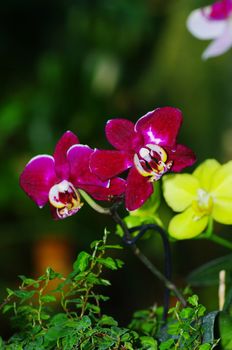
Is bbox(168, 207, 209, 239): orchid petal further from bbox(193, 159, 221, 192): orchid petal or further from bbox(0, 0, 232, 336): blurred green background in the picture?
bbox(0, 0, 232, 336): blurred green background

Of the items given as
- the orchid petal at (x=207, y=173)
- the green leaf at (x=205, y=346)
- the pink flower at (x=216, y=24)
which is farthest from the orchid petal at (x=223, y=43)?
the green leaf at (x=205, y=346)

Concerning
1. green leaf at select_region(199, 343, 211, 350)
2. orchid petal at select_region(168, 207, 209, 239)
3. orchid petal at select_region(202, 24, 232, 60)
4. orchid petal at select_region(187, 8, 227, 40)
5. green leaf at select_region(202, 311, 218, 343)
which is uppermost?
orchid petal at select_region(187, 8, 227, 40)

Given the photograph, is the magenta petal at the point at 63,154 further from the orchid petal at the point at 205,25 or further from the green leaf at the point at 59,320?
the orchid petal at the point at 205,25

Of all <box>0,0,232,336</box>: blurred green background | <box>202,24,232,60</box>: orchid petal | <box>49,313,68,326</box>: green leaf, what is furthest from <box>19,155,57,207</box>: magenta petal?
<box>0,0,232,336</box>: blurred green background

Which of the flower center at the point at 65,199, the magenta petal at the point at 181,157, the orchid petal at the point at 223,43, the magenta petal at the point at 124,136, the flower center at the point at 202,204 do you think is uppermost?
the orchid petal at the point at 223,43

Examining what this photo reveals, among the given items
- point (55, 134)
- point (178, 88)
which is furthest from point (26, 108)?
point (178, 88)

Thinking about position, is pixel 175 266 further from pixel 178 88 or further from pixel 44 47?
pixel 44 47

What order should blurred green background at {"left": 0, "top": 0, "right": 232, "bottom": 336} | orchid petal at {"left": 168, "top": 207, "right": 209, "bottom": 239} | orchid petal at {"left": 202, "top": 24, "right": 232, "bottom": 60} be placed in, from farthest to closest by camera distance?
blurred green background at {"left": 0, "top": 0, "right": 232, "bottom": 336} → orchid petal at {"left": 202, "top": 24, "right": 232, "bottom": 60} → orchid petal at {"left": 168, "top": 207, "right": 209, "bottom": 239}

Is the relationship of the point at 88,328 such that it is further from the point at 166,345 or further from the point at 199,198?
Answer: the point at 199,198

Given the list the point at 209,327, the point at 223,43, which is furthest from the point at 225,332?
the point at 223,43

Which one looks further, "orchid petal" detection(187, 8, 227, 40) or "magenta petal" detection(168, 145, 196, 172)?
"orchid petal" detection(187, 8, 227, 40)
